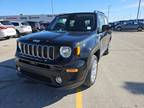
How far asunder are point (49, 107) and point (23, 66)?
1226mm

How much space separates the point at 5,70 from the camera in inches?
255

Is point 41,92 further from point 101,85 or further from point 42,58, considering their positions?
point 101,85

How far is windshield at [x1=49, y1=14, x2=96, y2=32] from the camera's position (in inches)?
223

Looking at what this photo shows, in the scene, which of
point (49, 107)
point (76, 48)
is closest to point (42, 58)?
point (76, 48)

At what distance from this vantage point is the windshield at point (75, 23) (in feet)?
18.6

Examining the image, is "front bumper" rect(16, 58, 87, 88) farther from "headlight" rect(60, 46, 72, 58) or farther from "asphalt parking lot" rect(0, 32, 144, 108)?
"asphalt parking lot" rect(0, 32, 144, 108)

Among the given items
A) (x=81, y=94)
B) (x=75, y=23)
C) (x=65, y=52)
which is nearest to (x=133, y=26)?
(x=75, y=23)

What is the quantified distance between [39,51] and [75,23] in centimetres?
201

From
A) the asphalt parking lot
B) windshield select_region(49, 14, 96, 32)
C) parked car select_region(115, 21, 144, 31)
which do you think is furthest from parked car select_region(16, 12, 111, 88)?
parked car select_region(115, 21, 144, 31)

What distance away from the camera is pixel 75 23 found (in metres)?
5.93

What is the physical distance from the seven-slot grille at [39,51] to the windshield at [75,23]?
5.38 feet

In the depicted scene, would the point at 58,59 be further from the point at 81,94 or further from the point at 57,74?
the point at 81,94

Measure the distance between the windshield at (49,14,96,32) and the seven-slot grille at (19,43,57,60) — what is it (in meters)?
1.64

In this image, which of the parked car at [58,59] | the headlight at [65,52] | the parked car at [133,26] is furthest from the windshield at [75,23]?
the parked car at [133,26]
